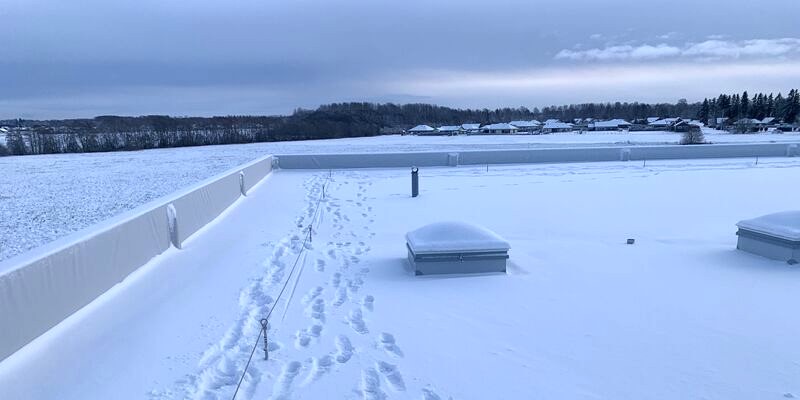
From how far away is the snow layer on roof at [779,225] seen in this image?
7605 millimetres

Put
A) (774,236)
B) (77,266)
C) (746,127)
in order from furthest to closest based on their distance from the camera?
1. (746,127)
2. (774,236)
3. (77,266)

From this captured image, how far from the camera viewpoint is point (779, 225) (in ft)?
25.7

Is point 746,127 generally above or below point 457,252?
below

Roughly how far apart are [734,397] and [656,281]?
10.2 ft

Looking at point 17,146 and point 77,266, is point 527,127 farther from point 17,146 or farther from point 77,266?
point 77,266

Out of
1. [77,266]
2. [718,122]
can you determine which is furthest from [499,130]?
[77,266]

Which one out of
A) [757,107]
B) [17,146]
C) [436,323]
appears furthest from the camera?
[757,107]

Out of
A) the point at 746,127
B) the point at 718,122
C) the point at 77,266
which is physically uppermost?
the point at 77,266

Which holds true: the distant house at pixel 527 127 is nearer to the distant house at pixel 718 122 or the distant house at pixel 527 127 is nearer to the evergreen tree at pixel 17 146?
the distant house at pixel 718 122

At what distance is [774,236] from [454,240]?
4.57m

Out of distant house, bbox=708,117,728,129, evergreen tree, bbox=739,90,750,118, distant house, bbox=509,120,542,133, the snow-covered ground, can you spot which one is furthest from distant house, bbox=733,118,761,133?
the snow-covered ground

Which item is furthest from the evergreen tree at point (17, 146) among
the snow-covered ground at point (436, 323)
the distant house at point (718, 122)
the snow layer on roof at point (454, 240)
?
the distant house at point (718, 122)

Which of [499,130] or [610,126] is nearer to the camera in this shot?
[499,130]

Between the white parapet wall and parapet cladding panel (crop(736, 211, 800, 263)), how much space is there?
28.8ft
